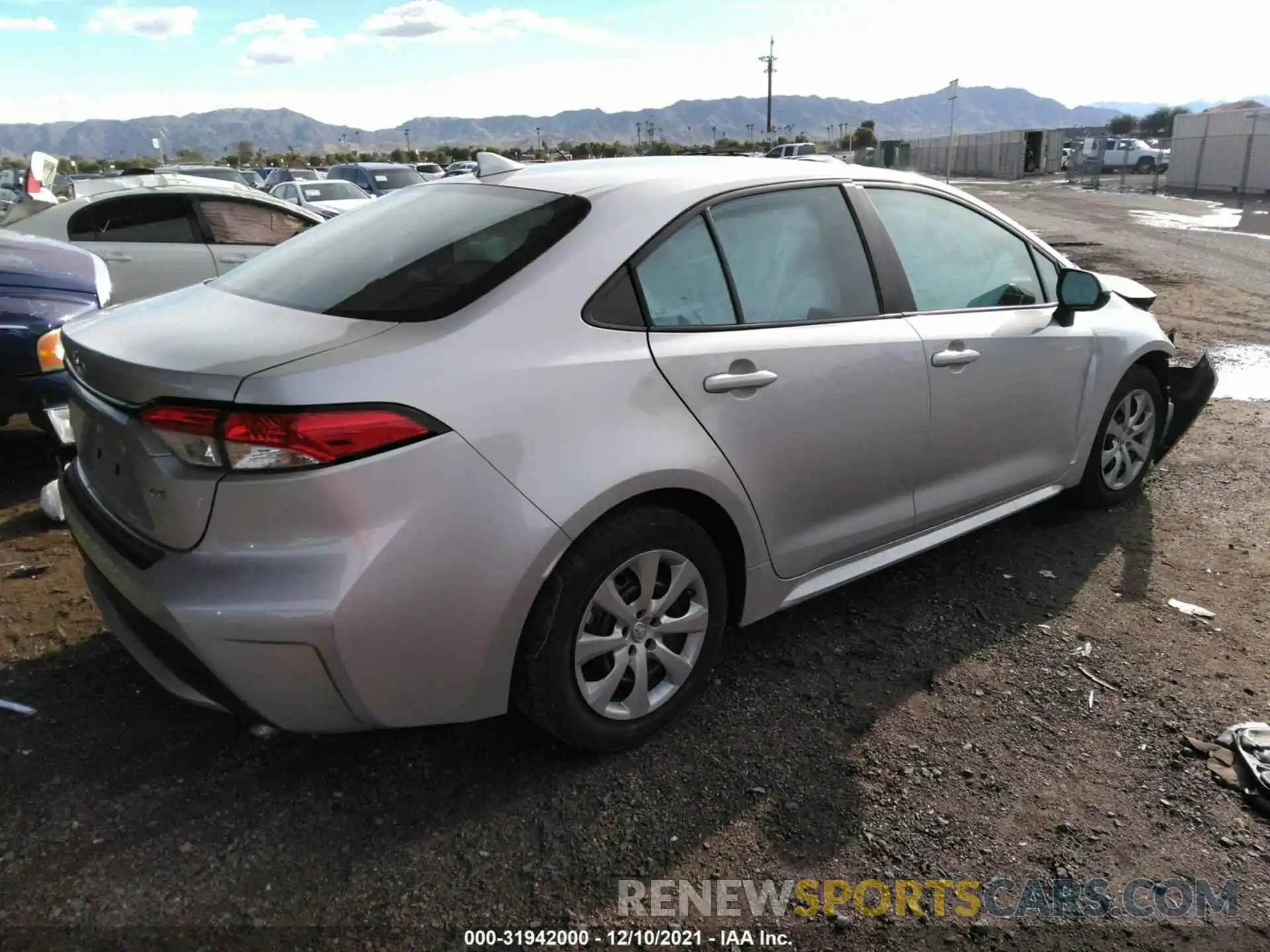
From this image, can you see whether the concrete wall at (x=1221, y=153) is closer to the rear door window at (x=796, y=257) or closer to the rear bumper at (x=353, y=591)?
the rear door window at (x=796, y=257)

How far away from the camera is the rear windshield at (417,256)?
2.42m

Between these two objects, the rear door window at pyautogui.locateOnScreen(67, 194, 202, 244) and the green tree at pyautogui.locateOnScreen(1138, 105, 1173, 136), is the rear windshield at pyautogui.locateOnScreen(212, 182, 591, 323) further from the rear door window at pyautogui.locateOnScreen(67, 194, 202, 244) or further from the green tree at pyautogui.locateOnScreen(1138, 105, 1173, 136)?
the green tree at pyautogui.locateOnScreen(1138, 105, 1173, 136)

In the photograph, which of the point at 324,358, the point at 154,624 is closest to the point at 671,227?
the point at 324,358

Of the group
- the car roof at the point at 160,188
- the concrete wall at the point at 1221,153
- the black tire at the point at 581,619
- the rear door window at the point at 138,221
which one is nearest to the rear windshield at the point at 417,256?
the black tire at the point at 581,619

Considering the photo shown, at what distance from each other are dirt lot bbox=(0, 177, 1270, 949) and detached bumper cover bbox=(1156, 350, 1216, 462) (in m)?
1.31

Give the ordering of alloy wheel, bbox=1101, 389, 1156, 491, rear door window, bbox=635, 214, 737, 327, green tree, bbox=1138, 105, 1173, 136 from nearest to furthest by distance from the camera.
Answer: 1. rear door window, bbox=635, 214, 737, 327
2. alloy wheel, bbox=1101, 389, 1156, 491
3. green tree, bbox=1138, 105, 1173, 136

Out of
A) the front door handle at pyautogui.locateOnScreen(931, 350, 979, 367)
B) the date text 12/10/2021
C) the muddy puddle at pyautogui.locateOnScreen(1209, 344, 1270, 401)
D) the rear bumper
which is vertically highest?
the front door handle at pyautogui.locateOnScreen(931, 350, 979, 367)

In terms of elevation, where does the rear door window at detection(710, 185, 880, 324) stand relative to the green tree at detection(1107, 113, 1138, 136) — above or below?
below

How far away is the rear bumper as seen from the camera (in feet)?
6.73

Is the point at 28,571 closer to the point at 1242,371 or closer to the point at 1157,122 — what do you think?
the point at 1242,371

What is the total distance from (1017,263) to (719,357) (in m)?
1.85

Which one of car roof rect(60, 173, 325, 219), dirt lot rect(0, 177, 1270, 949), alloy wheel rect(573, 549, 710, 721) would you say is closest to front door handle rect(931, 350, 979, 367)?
dirt lot rect(0, 177, 1270, 949)

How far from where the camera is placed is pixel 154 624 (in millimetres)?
2240

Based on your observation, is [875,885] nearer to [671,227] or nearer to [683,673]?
[683,673]
